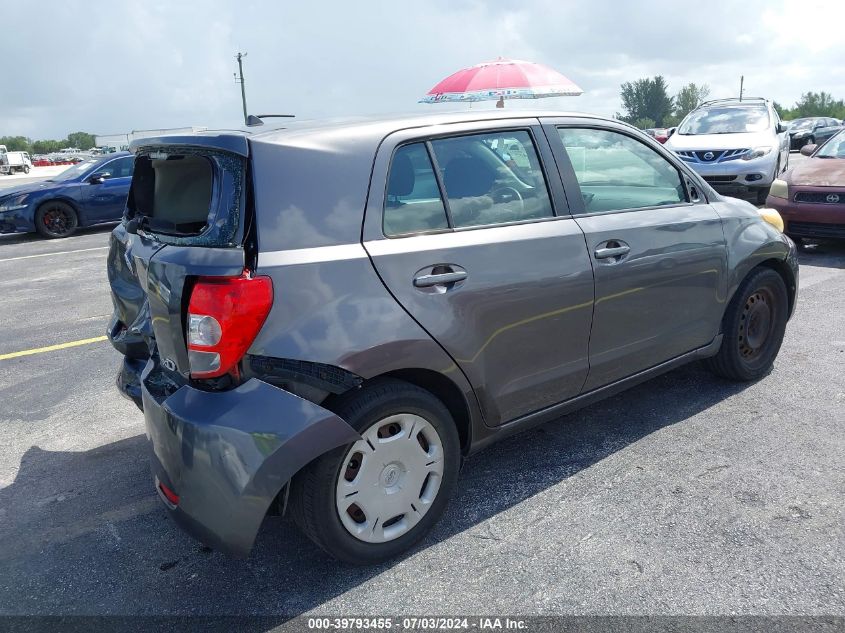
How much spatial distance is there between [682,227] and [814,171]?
19.7ft

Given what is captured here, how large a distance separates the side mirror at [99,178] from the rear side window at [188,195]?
10.8 meters

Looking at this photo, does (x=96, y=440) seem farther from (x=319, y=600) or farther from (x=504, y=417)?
(x=504, y=417)

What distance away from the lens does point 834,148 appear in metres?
9.41

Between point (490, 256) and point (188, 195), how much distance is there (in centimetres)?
124

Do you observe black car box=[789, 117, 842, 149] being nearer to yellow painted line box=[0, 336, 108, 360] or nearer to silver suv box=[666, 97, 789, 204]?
silver suv box=[666, 97, 789, 204]

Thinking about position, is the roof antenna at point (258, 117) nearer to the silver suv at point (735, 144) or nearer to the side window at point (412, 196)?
the side window at point (412, 196)

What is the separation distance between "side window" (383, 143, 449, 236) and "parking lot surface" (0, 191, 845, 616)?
4.20 ft

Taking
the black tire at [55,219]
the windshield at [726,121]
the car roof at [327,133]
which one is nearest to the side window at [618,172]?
the car roof at [327,133]

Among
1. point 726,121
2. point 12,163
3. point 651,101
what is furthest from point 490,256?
point 651,101

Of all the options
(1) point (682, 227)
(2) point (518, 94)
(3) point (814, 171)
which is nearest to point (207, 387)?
(1) point (682, 227)

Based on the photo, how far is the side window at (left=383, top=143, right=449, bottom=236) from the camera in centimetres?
271

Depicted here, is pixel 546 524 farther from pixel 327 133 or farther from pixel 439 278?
pixel 327 133

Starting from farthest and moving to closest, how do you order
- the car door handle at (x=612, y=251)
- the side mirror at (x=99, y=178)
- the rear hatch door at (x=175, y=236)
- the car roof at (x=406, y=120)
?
the side mirror at (x=99, y=178) < the car door handle at (x=612, y=251) < the car roof at (x=406, y=120) < the rear hatch door at (x=175, y=236)

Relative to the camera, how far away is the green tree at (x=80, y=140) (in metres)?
125
